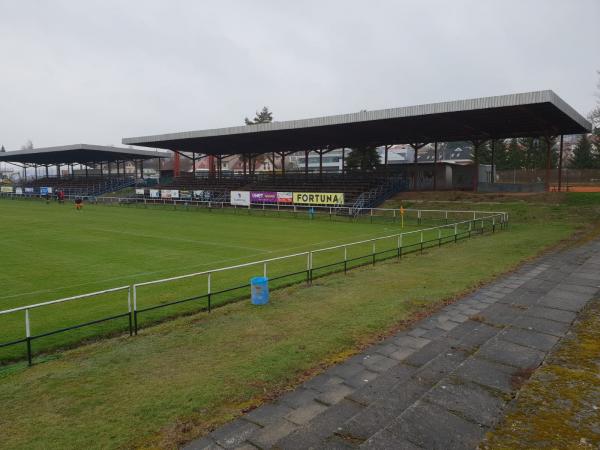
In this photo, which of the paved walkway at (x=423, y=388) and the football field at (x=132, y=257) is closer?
the paved walkway at (x=423, y=388)

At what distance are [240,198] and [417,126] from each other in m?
19.4

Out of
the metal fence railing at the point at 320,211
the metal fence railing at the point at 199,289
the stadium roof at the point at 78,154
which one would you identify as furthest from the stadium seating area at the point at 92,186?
the metal fence railing at the point at 199,289

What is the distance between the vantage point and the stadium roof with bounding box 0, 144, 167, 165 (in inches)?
2667

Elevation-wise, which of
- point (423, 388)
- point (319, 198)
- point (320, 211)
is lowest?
point (423, 388)

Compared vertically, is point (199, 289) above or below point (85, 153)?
below

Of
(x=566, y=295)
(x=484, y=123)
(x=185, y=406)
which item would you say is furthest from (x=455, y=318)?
(x=484, y=123)

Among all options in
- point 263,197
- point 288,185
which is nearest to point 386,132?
point 288,185

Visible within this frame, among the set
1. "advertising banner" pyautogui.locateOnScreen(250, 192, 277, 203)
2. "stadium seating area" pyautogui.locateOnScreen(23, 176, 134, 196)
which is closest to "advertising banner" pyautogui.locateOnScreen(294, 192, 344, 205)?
"advertising banner" pyautogui.locateOnScreen(250, 192, 277, 203)

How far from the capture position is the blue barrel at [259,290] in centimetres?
1171

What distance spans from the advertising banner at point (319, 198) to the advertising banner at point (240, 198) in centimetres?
616

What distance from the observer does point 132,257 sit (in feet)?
63.7

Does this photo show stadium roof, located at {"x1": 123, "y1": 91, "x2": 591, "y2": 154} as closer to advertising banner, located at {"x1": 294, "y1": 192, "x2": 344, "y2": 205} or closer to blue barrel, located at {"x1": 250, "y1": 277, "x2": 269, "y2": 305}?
advertising banner, located at {"x1": 294, "y1": 192, "x2": 344, "y2": 205}

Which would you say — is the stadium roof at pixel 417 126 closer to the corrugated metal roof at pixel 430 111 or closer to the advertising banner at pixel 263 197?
the corrugated metal roof at pixel 430 111

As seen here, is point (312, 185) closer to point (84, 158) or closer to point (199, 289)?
point (199, 289)
